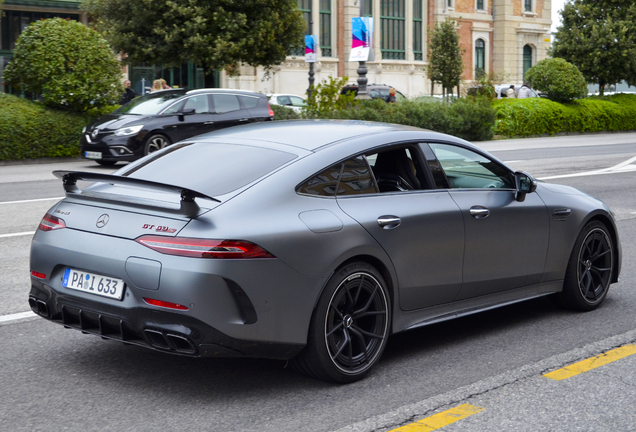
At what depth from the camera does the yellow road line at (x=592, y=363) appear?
4.75 meters

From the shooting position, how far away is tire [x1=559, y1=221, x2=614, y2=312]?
6.11 metres

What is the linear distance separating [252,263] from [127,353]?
1442 mm

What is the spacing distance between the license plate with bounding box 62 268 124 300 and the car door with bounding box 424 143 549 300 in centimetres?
216

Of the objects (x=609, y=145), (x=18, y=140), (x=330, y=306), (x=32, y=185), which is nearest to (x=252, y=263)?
(x=330, y=306)

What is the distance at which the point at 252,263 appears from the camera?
4102 millimetres

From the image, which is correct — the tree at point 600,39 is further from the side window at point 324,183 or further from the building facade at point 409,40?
the side window at point 324,183

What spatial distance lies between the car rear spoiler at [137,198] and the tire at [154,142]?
12.6 meters

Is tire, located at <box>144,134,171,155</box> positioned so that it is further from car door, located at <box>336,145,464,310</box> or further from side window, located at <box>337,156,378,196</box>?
side window, located at <box>337,156,378,196</box>

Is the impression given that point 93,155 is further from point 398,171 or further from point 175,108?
point 398,171

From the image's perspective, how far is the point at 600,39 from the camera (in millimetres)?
40812

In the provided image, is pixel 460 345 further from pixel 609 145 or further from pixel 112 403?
pixel 609 145

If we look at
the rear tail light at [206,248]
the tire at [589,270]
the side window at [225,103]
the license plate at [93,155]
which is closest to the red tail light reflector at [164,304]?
the rear tail light at [206,248]

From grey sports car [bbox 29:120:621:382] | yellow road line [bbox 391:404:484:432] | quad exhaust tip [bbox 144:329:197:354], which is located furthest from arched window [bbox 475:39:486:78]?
quad exhaust tip [bbox 144:329:197:354]

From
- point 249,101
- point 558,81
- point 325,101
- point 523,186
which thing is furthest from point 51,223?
point 558,81
